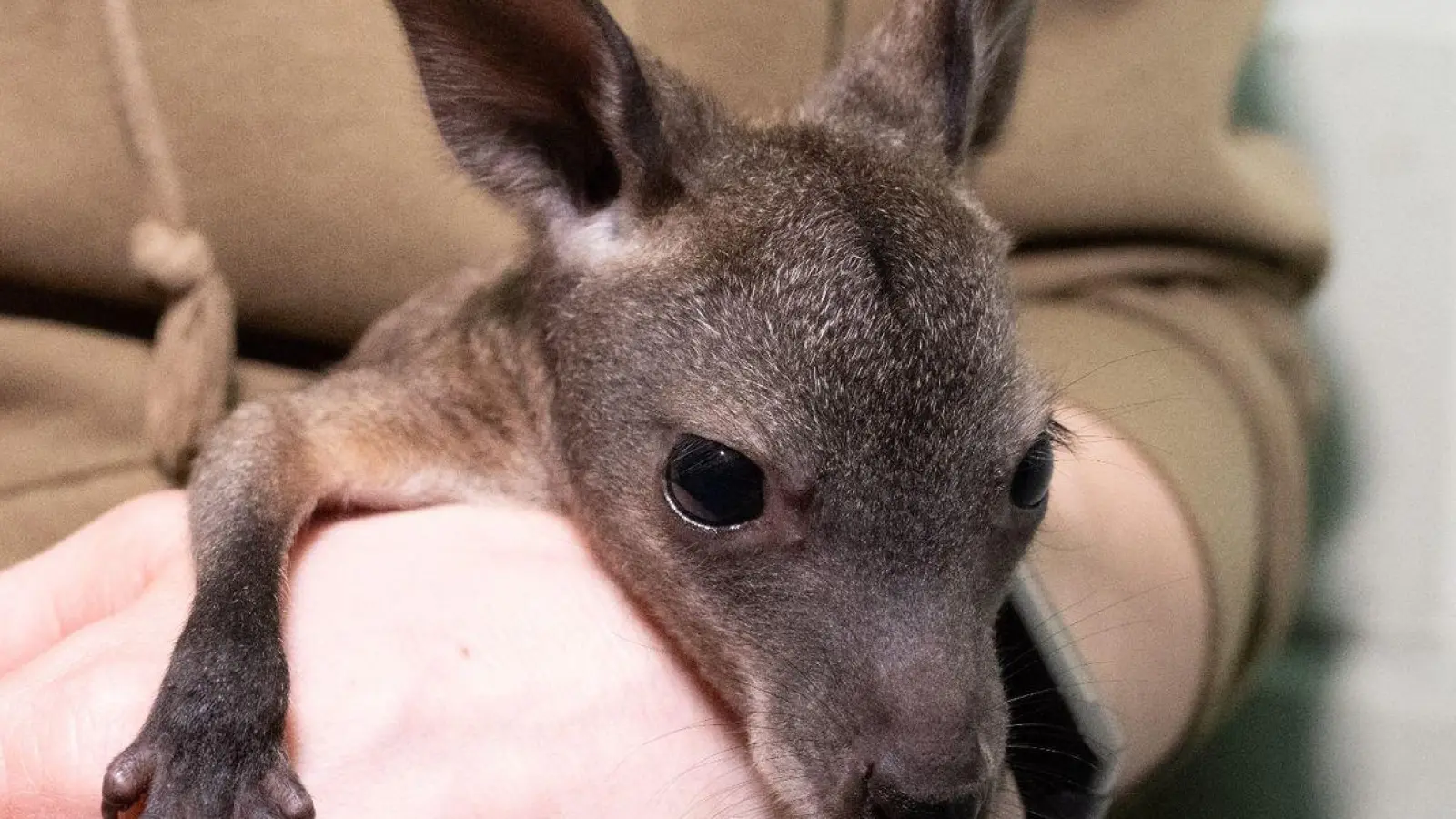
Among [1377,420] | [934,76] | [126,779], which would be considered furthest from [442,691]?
[1377,420]

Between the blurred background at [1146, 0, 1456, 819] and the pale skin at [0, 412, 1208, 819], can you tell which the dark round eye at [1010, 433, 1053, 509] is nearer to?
the pale skin at [0, 412, 1208, 819]

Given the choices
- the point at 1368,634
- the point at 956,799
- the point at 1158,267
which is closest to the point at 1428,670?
the point at 1368,634

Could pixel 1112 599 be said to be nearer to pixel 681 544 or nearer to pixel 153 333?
pixel 681 544

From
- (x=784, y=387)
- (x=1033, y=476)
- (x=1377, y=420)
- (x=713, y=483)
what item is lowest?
(x=713, y=483)

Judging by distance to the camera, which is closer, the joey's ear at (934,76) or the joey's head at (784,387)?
the joey's head at (784,387)

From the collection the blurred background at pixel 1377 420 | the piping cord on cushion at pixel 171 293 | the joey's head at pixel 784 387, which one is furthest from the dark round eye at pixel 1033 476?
the blurred background at pixel 1377 420

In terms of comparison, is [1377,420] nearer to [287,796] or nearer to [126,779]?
[287,796]

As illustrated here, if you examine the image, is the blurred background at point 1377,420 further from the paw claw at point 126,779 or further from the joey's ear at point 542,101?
the paw claw at point 126,779
